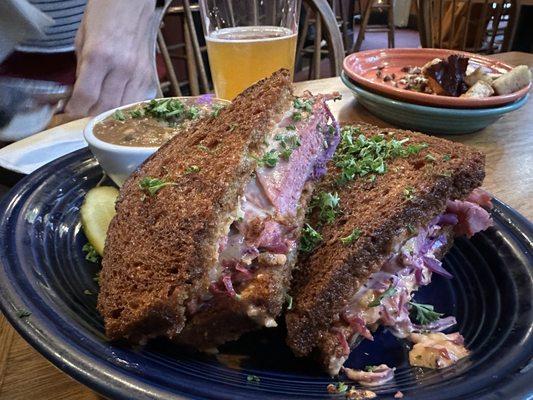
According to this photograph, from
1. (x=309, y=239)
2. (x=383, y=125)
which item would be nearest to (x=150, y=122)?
(x=309, y=239)

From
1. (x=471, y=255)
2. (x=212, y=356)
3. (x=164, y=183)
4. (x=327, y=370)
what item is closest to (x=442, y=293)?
(x=471, y=255)

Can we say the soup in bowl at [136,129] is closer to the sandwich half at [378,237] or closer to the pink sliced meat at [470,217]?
the sandwich half at [378,237]

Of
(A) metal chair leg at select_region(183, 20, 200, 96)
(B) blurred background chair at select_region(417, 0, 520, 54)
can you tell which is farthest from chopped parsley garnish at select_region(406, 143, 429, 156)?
(B) blurred background chair at select_region(417, 0, 520, 54)

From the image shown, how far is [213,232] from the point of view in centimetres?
93

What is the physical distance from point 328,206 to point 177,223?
41 centimetres

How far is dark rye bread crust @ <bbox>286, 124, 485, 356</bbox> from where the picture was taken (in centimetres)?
94

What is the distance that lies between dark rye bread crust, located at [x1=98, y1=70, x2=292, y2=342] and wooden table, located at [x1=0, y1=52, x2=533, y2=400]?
0.56 feet

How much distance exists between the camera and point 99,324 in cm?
94

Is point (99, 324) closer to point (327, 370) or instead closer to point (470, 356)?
point (327, 370)

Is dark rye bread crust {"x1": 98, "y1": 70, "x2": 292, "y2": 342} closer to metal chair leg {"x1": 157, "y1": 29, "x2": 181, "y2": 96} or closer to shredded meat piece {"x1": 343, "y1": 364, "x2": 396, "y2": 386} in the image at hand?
shredded meat piece {"x1": 343, "y1": 364, "x2": 396, "y2": 386}

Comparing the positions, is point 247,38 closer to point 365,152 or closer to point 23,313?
point 365,152

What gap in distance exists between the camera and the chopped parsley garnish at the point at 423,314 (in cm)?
104

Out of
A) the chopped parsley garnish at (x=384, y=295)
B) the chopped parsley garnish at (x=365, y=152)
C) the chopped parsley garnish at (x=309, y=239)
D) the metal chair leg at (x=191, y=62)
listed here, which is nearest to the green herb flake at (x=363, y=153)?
the chopped parsley garnish at (x=365, y=152)

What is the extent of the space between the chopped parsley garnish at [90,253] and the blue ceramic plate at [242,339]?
0.6 inches
